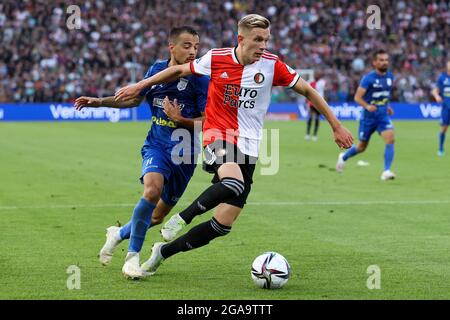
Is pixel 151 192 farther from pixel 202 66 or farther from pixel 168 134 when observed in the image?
pixel 202 66

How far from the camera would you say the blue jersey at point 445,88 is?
81.9 feet

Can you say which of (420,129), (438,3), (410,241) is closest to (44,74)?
(420,129)

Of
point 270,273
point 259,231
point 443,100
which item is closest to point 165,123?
point 270,273

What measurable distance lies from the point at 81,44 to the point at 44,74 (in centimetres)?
311

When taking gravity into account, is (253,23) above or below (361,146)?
above

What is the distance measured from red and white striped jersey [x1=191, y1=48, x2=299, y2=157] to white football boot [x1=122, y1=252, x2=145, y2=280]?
4.00 feet

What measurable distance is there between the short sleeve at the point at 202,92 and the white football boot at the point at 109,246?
1.44m

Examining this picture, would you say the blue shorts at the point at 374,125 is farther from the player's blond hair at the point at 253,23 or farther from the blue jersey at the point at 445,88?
the player's blond hair at the point at 253,23

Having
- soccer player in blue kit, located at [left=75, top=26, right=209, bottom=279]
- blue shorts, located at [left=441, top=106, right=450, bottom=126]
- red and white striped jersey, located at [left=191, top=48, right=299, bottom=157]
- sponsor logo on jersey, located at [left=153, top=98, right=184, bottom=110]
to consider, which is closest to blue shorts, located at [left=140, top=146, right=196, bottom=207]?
soccer player in blue kit, located at [left=75, top=26, right=209, bottom=279]

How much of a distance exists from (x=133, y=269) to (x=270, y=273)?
4.03ft

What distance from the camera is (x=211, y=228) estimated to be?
790cm

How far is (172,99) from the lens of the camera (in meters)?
8.66

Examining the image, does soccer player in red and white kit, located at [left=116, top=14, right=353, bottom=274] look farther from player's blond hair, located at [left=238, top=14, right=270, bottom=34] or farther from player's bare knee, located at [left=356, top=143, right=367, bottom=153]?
player's bare knee, located at [left=356, top=143, right=367, bottom=153]

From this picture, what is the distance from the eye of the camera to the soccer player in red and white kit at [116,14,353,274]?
787cm
